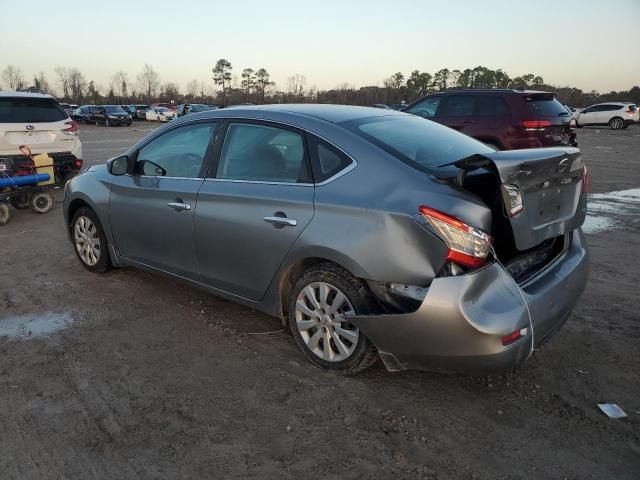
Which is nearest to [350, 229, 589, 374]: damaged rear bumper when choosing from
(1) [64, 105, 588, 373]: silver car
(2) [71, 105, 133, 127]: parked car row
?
(1) [64, 105, 588, 373]: silver car

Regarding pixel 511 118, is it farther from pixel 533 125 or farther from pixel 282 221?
pixel 282 221

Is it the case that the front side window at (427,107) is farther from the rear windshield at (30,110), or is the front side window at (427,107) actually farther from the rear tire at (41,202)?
the rear tire at (41,202)

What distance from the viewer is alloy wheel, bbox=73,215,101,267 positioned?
16.8ft

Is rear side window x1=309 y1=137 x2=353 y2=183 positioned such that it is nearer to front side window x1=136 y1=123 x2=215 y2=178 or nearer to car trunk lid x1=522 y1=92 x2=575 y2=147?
front side window x1=136 y1=123 x2=215 y2=178

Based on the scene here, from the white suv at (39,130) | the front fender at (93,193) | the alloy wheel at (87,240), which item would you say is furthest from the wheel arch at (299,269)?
the white suv at (39,130)

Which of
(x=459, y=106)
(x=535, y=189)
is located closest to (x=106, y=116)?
(x=459, y=106)

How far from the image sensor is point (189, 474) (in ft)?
8.20

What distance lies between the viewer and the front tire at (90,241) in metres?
5.05

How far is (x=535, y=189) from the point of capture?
118 inches

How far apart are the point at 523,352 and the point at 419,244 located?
809 mm

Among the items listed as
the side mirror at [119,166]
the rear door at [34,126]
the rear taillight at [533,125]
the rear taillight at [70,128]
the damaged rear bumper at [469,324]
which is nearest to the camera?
the damaged rear bumper at [469,324]

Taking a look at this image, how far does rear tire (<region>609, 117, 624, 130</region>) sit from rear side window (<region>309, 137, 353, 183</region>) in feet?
108

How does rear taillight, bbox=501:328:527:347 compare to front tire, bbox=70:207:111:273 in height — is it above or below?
above

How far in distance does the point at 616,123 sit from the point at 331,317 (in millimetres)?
33566
